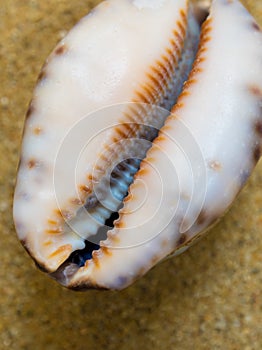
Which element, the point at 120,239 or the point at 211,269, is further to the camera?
the point at 211,269

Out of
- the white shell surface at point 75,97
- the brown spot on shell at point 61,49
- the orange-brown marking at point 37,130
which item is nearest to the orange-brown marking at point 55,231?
the white shell surface at point 75,97

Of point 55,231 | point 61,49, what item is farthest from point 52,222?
point 61,49

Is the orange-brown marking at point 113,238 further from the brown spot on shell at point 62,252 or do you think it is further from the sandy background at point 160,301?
the sandy background at point 160,301

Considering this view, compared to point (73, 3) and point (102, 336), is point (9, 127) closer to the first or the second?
point (73, 3)

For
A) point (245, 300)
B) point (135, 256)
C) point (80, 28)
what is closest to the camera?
point (135, 256)

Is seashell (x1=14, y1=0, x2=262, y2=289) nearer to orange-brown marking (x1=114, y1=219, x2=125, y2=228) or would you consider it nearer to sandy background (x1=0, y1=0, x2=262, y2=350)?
orange-brown marking (x1=114, y1=219, x2=125, y2=228)

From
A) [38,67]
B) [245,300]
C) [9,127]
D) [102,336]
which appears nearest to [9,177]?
[9,127]
